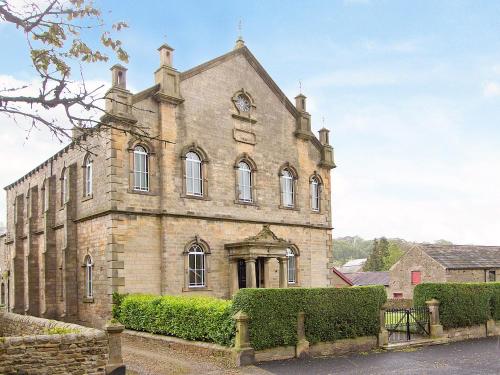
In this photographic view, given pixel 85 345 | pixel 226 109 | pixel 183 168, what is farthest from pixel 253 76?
pixel 85 345

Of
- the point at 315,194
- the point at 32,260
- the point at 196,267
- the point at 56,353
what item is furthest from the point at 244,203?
the point at 56,353

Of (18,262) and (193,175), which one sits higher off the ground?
(193,175)

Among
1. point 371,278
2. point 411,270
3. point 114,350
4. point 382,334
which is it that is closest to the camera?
point 114,350

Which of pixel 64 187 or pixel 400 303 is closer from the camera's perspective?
pixel 64 187

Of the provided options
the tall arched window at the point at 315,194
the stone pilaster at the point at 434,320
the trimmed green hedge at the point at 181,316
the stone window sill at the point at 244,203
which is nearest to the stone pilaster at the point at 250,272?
the stone window sill at the point at 244,203

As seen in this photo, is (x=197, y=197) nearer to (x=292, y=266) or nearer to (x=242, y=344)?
(x=292, y=266)

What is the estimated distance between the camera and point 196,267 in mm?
22484

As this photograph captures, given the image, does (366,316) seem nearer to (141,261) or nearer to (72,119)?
(141,261)

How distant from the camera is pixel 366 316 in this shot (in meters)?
17.7

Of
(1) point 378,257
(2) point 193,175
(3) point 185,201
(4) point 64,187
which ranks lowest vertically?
(1) point 378,257

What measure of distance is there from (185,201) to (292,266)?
7528 mm

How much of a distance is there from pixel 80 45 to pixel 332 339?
12111 millimetres

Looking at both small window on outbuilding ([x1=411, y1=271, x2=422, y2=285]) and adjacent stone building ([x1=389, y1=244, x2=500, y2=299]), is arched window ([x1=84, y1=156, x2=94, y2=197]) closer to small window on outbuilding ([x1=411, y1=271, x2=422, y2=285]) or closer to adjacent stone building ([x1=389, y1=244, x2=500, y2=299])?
adjacent stone building ([x1=389, y1=244, x2=500, y2=299])

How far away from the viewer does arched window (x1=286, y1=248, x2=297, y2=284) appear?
26562 millimetres
